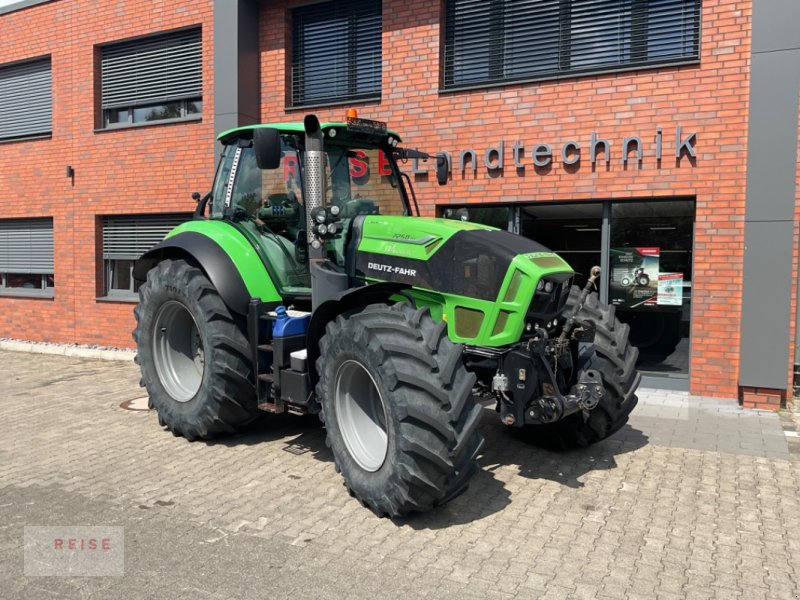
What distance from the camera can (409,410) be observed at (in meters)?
3.88

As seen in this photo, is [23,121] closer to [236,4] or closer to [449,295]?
[236,4]

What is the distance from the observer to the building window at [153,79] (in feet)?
34.5

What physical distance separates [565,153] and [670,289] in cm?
207

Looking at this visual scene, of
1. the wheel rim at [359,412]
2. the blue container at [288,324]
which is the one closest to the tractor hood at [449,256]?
the blue container at [288,324]

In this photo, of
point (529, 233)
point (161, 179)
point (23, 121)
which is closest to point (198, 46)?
point (161, 179)

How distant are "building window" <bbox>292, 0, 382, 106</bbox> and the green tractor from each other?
4.02 metres

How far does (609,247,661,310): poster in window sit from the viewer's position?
8.10 m

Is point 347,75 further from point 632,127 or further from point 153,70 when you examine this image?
point 632,127

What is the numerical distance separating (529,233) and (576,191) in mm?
840

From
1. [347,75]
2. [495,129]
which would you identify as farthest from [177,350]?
[347,75]

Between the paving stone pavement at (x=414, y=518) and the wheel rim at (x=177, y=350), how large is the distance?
517 millimetres

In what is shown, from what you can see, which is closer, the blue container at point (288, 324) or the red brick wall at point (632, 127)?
the blue container at point (288, 324)

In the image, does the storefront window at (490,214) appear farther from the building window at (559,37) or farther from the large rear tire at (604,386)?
the large rear tire at (604,386)

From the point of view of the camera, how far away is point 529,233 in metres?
8.60
